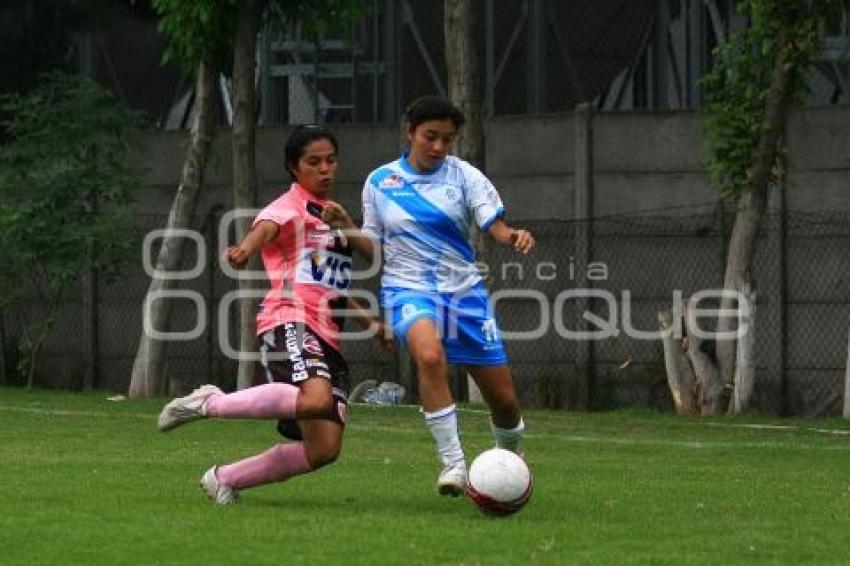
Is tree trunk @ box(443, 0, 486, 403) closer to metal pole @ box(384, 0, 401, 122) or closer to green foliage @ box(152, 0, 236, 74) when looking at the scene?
green foliage @ box(152, 0, 236, 74)

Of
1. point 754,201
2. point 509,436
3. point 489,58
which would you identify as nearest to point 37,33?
point 489,58

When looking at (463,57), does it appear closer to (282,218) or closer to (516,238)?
(282,218)

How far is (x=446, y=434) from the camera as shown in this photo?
10.6m

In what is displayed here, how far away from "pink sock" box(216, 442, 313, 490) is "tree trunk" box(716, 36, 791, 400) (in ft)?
32.4

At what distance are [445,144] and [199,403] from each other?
5.77ft

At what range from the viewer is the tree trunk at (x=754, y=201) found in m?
19.6

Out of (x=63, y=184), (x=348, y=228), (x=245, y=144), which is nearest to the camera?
(x=348, y=228)

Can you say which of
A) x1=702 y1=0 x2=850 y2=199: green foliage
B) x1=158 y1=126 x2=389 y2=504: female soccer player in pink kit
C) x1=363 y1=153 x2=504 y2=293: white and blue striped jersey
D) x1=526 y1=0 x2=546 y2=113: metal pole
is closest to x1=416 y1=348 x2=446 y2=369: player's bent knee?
x1=158 y1=126 x2=389 y2=504: female soccer player in pink kit

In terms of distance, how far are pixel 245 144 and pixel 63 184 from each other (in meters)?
2.96

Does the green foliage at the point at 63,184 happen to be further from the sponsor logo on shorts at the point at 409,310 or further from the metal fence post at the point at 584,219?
the sponsor logo on shorts at the point at 409,310

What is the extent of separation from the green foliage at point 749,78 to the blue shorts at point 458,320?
8.94 m

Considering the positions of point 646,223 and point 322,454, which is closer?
point 322,454

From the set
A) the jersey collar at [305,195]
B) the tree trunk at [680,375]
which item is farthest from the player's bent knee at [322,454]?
the tree trunk at [680,375]

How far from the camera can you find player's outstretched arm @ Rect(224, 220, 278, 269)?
988cm
